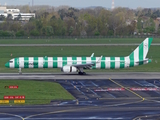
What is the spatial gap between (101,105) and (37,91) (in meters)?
10.1

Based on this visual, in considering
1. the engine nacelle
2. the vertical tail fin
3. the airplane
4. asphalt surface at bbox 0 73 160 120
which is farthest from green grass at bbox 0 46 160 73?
asphalt surface at bbox 0 73 160 120

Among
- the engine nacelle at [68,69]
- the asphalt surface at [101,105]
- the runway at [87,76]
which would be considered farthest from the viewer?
the engine nacelle at [68,69]

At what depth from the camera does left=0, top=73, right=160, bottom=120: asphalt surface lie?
35.0 metres

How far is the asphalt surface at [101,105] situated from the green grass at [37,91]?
1125 millimetres

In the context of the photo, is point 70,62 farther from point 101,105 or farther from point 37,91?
point 101,105

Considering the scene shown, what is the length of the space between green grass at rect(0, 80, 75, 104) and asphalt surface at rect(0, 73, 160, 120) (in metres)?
1.12

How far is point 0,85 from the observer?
5084cm

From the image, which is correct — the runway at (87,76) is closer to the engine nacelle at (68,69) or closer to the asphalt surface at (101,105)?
the engine nacelle at (68,69)

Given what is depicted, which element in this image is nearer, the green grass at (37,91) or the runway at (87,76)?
the green grass at (37,91)

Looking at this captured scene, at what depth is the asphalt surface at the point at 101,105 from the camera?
35031mm

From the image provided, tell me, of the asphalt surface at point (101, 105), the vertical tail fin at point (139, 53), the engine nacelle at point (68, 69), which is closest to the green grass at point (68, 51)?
the vertical tail fin at point (139, 53)

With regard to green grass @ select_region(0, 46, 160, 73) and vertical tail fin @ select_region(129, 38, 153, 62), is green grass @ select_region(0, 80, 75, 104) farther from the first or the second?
green grass @ select_region(0, 46, 160, 73)

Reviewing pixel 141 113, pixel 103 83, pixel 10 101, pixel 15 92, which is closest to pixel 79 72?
pixel 103 83

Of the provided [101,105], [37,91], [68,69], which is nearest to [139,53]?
[68,69]
